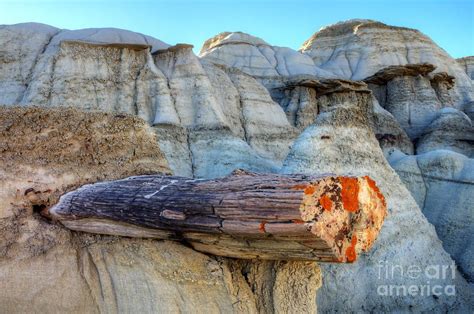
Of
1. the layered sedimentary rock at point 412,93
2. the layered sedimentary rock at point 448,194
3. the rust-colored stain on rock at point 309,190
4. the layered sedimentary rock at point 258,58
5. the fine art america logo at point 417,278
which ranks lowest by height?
the fine art america logo at point 417,278

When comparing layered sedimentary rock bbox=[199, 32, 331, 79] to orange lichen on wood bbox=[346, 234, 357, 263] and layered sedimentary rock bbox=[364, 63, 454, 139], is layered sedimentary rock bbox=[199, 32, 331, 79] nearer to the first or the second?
layered sedimentary rock bbox=[364, 63, 454, 139]

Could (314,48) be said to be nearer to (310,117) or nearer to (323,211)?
(310,117)

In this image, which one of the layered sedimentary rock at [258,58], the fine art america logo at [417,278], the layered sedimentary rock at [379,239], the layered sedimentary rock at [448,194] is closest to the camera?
the layered sedimentary rock at [379,239]

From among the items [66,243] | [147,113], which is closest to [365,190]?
[66,243]

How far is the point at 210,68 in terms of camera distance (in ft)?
48.2

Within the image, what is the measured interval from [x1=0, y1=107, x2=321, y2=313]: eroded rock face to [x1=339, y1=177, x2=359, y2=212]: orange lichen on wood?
786 millimetres

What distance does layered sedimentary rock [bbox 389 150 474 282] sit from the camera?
9.84 metres

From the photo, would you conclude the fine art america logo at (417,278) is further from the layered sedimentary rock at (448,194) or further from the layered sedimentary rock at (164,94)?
the layered sedimentary rock at (164,94)

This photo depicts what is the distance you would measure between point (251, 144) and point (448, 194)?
5372mm

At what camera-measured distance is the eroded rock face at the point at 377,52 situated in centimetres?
2683

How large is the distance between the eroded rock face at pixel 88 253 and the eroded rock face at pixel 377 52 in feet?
78.3

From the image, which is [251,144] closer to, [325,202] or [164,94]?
[164,94]

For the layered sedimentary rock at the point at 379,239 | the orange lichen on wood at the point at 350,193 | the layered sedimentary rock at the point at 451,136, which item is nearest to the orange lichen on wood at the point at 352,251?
the orange lichen on wood at the point at 350,193

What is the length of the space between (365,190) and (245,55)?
23494 mm
